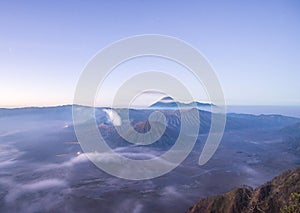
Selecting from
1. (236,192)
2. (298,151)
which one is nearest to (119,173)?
(236,192)

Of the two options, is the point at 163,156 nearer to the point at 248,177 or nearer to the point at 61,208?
the point at 248,177

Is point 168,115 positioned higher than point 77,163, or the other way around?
point 168,115

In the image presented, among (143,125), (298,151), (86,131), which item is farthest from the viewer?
(86,131)

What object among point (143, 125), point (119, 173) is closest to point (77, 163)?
point (119, 173)

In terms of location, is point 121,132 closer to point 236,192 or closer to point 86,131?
point 86,131

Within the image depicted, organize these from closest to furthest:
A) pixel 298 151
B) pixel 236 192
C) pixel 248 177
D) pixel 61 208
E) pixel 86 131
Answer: pixel 236 192
pixel 61 208
pixel 248 177
pixel 298 151
pixel 86 131

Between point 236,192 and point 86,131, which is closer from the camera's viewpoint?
point 236,192
